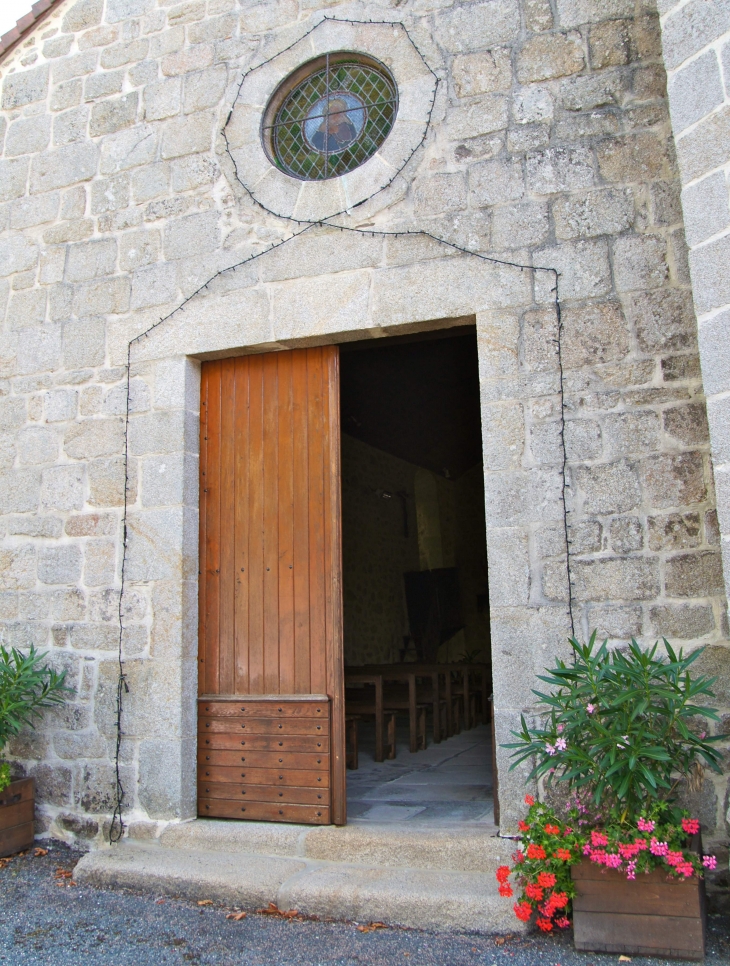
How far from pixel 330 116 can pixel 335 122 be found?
5 centimetres

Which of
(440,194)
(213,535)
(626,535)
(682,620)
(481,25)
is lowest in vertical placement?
(682,620)

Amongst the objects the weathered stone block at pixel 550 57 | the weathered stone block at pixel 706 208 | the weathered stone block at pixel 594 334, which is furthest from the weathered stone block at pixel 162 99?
the weathered stone block at pixel 706 208

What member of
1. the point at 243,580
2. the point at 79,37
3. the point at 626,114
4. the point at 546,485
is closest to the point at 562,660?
the point at 546,485

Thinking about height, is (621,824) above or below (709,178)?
below

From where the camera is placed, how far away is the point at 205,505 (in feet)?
14.8

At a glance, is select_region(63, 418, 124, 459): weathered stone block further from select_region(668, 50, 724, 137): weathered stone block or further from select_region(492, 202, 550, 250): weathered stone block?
select_region(668, 50, 724, 137): weathered stone block

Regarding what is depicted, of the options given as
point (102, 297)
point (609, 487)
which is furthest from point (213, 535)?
point (609, 487)

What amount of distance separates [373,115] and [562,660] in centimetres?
298

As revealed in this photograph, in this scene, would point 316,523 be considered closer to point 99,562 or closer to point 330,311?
point 330,311

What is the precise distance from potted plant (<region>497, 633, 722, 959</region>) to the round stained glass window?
9.38ft

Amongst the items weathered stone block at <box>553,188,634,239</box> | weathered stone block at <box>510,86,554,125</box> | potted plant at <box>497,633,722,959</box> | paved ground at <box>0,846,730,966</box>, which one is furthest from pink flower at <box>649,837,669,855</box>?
weathered stone block at <box>510,86,554,125</box>

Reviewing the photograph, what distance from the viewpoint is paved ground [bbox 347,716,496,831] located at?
4195 mm

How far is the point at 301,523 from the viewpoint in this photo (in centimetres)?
430

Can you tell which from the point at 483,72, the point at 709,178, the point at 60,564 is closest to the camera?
the point at 709,178
